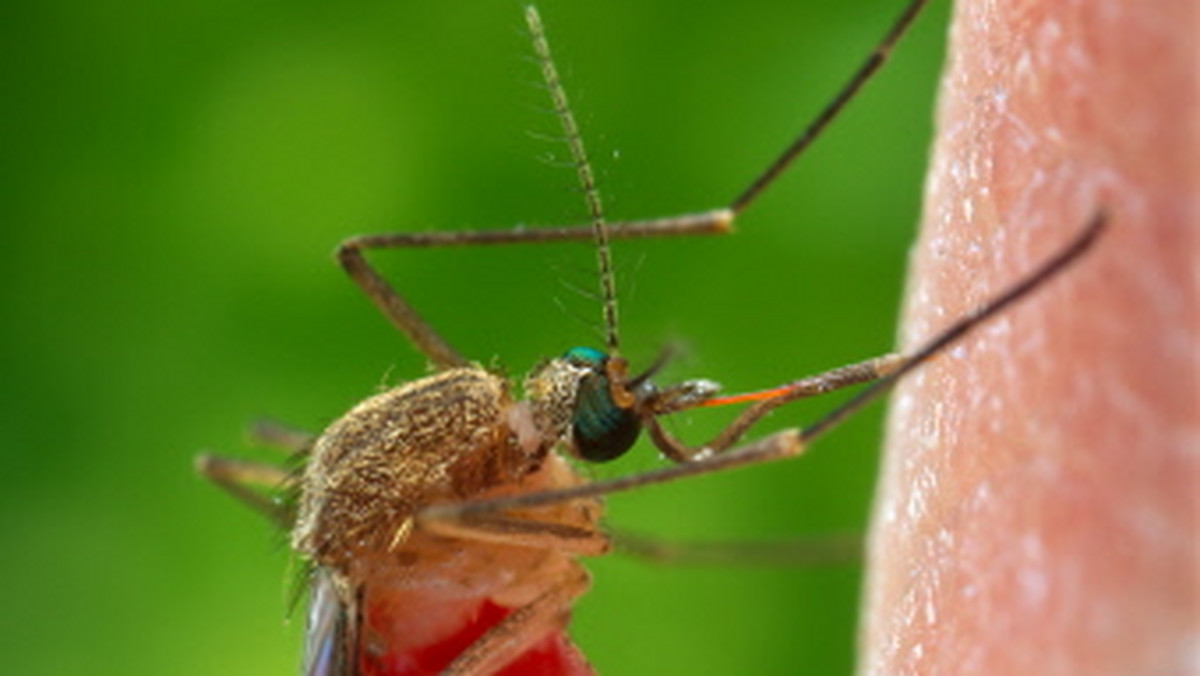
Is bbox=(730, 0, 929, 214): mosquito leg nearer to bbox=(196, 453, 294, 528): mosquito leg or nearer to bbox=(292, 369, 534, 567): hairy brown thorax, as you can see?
bbox=(292, 369, 534, 567): hairy brown thorax

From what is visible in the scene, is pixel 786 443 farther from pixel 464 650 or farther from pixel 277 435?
pixel 277 435

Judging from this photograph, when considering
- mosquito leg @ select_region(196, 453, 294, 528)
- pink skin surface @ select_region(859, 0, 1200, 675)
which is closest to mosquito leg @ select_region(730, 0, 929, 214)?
pink skin surface @ select_region(859, 0, 1200, 675)

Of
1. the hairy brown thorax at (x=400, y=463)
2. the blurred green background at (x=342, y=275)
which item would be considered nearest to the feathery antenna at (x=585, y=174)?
the hairy brown thorax at (x=400, y=463)

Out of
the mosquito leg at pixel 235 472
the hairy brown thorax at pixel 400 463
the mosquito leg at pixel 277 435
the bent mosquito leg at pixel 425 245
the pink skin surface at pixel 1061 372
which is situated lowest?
the pink skin surface at pixel 1061 372

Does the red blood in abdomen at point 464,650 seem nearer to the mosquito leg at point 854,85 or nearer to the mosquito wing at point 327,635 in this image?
the mosquito wing at point 327,635

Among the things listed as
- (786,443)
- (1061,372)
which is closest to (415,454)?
(786,443)

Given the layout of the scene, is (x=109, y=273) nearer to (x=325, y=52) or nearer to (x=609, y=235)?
(x=325, y=52)
